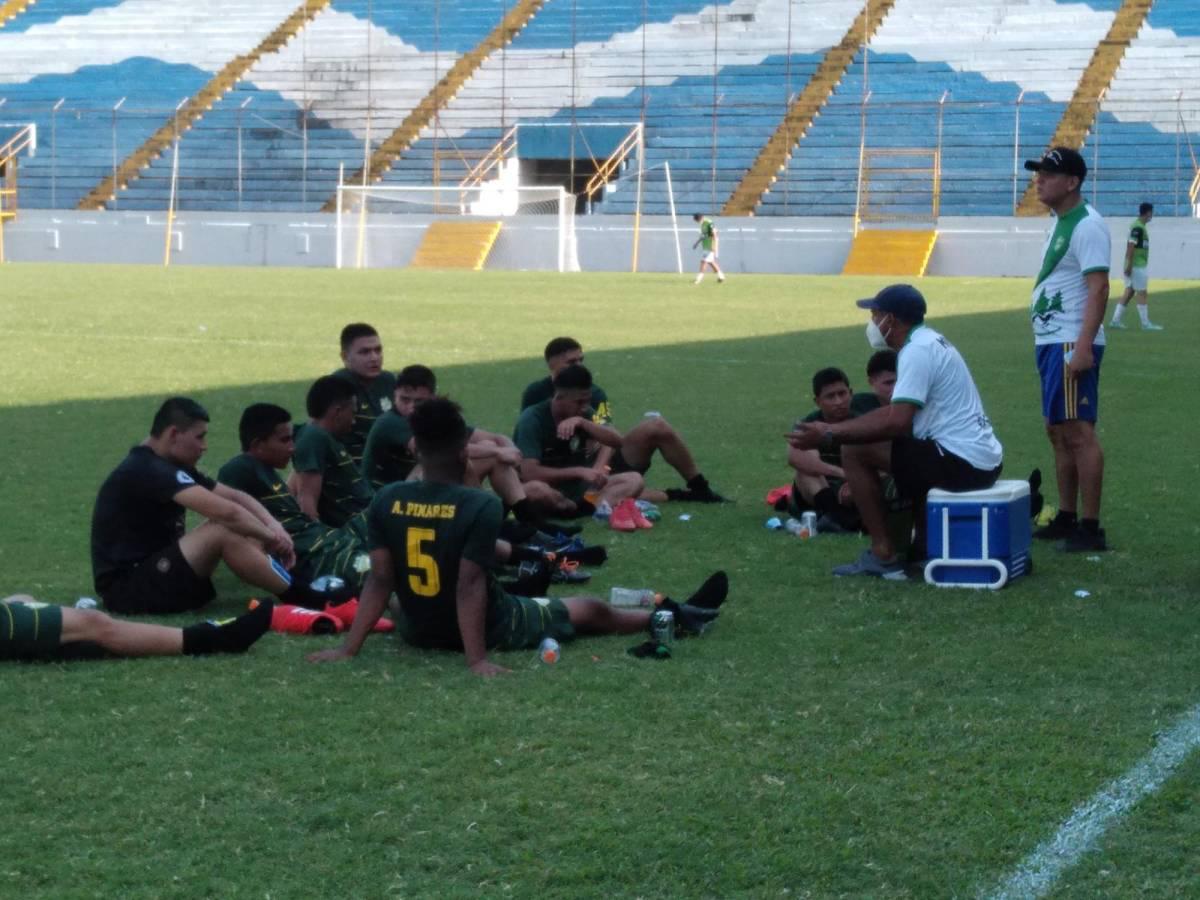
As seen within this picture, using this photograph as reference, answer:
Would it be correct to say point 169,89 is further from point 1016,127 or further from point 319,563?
point 319,563

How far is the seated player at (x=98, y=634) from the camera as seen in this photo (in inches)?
256

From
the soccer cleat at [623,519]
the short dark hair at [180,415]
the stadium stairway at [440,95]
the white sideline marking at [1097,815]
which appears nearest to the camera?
the white sideline marking at [1097,815]

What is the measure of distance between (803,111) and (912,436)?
41.4 m

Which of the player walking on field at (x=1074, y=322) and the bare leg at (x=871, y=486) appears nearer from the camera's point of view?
the bare leg at (x=871, y=486)

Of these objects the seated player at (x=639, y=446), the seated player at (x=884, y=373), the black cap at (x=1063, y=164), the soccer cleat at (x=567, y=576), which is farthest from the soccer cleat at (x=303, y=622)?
the black cap at (x=1063, y=164)

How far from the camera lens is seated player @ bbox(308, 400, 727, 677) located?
6391 millimetres

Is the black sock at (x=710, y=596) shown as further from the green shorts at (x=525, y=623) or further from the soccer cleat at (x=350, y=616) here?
the soccer cleat at (x=350, y=616)

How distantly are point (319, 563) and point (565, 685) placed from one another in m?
2.14

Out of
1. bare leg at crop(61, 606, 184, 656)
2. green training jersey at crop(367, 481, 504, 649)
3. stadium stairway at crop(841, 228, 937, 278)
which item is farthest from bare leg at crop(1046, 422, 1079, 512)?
stadium stairway at crop(841, 228, 937, 278)

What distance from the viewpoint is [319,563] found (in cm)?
804

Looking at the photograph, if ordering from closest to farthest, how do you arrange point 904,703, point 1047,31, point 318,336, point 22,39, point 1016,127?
1. point 904,703
2. point 318,336
3. point 1016,127
4. point 1047,31
5. point 22,39

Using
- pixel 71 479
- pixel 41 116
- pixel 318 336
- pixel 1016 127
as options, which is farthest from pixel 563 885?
pixel 41 116

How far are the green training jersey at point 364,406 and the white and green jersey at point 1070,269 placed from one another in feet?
11.6

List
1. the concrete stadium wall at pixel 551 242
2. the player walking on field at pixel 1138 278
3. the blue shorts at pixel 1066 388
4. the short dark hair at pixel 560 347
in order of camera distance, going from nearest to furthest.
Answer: the blue shorts at pixel 1066 388 < the short dark hair at pixel 560 347 < the player walking on field at pixel 1138 278 < the concrete stadium wall at pixel 551 242
